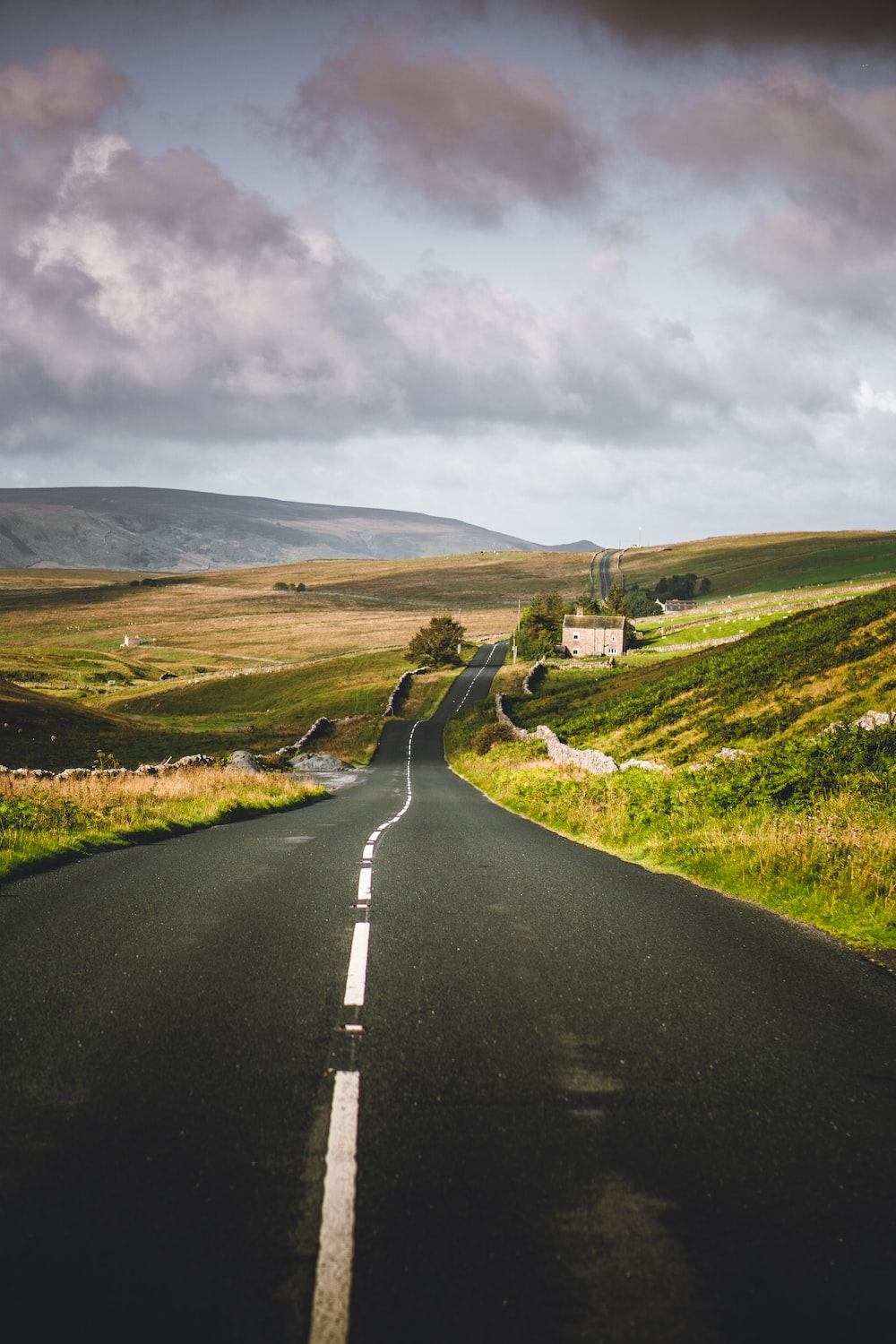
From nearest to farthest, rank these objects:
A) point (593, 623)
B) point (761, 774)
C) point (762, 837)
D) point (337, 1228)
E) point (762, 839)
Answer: point (337, 1228)
point (762, 839)
point (762, 837)
point (761, 774)
point (593, 623)

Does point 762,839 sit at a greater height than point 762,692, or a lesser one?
lesser

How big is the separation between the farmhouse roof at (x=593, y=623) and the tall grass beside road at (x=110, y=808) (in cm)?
8842

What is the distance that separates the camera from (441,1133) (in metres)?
4.14

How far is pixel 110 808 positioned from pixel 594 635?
99.8 metres

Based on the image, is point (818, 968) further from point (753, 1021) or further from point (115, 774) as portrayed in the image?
point (115, 774)

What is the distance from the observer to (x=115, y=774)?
2520 centimetres

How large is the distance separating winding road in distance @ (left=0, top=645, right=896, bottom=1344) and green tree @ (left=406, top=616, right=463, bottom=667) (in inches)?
3728

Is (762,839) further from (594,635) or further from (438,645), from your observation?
(594,635)

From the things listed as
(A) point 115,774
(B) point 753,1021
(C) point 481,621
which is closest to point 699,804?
(B) point 753,1021

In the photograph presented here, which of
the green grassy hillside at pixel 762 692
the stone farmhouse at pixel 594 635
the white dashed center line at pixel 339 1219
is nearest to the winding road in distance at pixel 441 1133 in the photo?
the white dashed center line at pixel 339 1219

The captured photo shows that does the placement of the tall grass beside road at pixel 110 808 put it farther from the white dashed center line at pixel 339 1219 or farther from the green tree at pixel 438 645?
the green tree at pixel 438 645

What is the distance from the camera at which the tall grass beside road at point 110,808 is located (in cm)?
1292

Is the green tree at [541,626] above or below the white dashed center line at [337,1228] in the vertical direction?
above

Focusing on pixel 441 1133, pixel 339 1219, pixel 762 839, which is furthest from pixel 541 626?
pixel 339 1219
